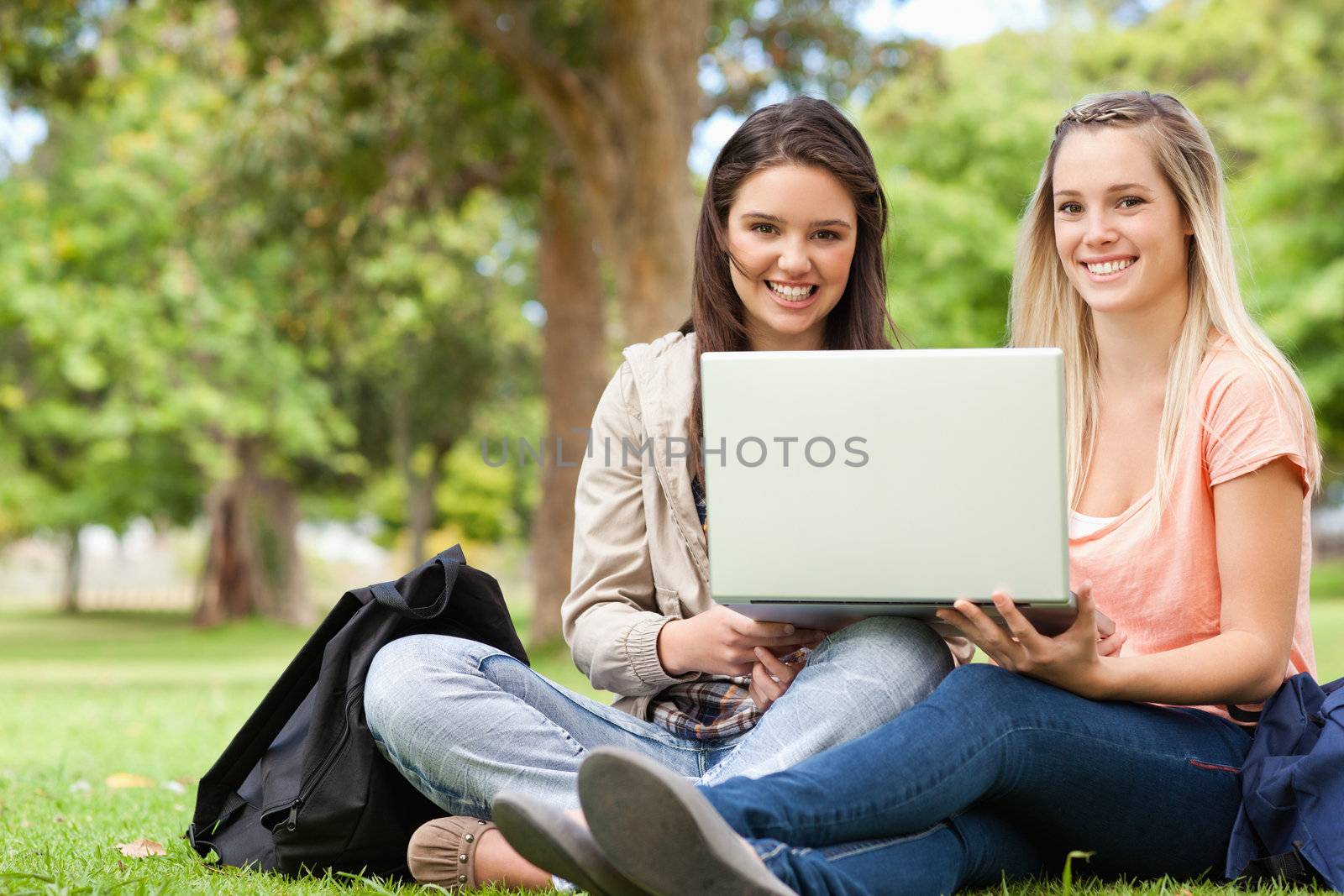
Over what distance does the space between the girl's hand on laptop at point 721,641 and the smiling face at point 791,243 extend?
0.66m

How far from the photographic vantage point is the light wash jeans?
222 cm

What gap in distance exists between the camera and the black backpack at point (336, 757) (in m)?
2.45

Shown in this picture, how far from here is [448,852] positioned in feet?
7.70

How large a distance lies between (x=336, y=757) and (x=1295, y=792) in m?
1.58

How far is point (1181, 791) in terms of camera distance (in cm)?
226

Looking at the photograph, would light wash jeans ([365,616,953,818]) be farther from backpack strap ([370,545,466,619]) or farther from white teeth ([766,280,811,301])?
white teeth ([766,280,811,301])

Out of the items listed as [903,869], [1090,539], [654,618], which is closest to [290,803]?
[654,618]

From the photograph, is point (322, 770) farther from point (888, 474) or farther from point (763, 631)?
point (888, 474)

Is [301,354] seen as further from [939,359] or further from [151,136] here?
[939,359]

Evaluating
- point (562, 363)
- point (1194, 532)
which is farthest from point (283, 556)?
point (1194, 532)

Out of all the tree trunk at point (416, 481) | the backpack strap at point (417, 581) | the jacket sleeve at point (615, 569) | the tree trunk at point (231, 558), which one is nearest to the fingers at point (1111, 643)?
the jacket sleeve at point (615, 569)

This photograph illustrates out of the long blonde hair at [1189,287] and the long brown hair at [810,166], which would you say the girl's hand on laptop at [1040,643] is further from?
the long brown hair at [810,166]

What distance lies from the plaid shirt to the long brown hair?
417 mm

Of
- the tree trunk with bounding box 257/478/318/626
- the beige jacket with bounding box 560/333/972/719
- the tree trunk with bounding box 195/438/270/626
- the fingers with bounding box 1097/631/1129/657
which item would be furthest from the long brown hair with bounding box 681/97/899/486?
the tree trunk with bounding box 257/478/318/626
